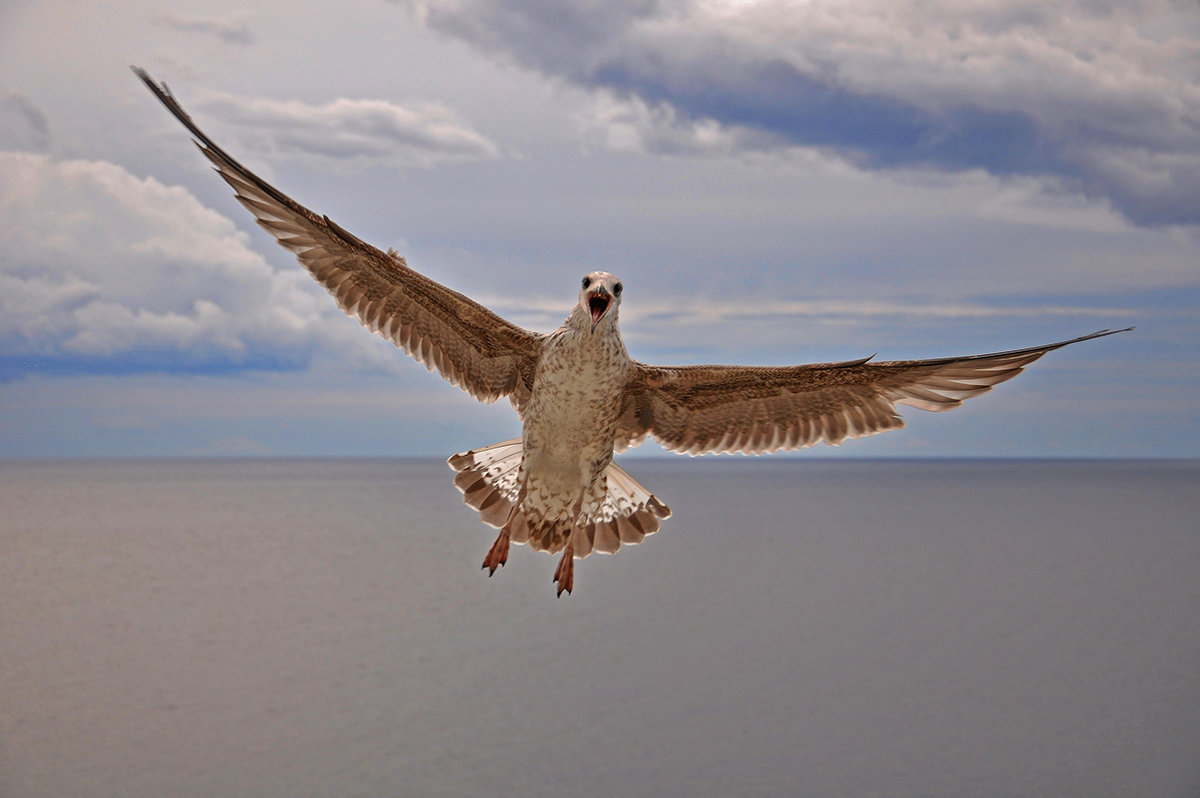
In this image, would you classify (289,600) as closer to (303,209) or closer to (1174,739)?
(1174,739)

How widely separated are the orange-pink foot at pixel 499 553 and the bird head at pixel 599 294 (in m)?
1.79

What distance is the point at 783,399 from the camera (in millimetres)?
9438

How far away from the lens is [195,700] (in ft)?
261

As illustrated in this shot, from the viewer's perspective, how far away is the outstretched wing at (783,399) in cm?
851

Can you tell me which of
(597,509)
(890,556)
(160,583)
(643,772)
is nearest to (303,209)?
(597,509)

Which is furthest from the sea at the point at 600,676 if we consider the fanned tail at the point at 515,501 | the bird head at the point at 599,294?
the bird head at the point at 599,294

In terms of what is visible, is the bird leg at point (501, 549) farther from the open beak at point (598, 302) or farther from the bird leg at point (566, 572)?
the open beak at point (598, 302)

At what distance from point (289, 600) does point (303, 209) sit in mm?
109868

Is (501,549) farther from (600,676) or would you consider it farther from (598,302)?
(600,676)

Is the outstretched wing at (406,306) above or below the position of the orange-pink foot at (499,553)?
above

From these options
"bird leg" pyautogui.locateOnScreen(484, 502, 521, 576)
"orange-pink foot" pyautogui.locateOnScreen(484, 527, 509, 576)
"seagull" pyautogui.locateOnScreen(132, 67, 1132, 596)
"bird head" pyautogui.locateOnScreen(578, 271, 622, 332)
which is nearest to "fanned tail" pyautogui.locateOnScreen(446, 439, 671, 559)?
"seagull" pyautogui.locateOnScreen(132, 67, 1132, 596)

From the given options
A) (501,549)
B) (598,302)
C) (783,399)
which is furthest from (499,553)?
(783,399)

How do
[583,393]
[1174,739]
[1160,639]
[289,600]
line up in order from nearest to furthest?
[583,393]
[1174,739]
[1160,639]
[289,600]

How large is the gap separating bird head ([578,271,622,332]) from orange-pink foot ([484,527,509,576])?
5.86ft
